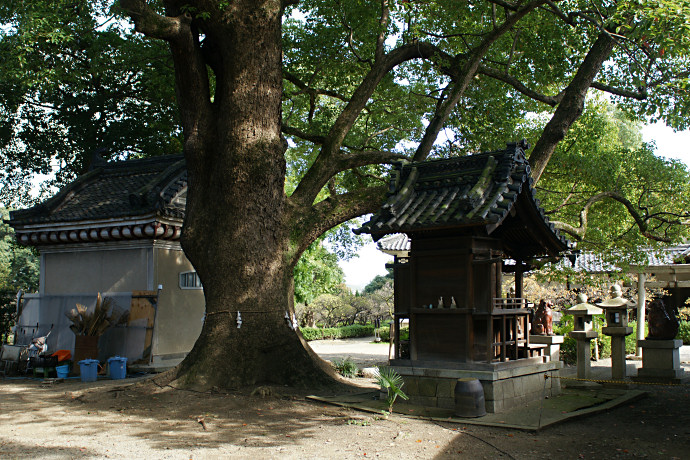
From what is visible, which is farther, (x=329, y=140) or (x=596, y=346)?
(x=596, y=346)

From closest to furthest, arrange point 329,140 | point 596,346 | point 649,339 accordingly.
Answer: point 329,140 → point 649,339 → point 596,346

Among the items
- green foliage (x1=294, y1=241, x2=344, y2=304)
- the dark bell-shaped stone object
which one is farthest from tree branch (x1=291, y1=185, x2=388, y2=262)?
green foliage (x1=294, y1=241, x2=344, y2=304)

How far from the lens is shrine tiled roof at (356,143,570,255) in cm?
934

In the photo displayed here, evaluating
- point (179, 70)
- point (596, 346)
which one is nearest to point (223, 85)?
point (179, 70)

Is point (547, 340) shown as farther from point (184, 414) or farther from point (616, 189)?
point (184, 414)

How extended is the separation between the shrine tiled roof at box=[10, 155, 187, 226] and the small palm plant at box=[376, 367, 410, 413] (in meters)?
7.70

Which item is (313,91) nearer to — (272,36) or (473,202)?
(272,36)

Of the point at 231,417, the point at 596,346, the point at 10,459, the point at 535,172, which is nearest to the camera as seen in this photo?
the point at 10,459

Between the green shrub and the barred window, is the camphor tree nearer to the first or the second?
the barred window

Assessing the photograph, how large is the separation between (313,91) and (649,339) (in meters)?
10.3

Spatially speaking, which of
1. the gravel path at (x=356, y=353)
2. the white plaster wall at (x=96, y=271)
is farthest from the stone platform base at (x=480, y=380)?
the white plaster wall at (x=96, y=271)

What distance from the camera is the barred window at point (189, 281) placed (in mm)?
16297

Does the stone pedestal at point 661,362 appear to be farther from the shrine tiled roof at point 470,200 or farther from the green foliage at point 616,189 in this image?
the shrine tiled roof at point 470,200

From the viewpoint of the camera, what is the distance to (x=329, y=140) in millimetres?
12602
